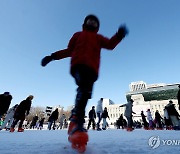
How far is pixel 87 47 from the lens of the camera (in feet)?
7.07

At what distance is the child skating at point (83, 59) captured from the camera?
6.28ft

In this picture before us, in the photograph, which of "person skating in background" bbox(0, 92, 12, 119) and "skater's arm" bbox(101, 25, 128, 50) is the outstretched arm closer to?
"skater's arm" bbox(101, 25, 128, 50)

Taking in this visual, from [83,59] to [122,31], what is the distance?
0.71m

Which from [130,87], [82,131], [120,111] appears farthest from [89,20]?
[130,87]

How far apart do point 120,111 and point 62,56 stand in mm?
104388

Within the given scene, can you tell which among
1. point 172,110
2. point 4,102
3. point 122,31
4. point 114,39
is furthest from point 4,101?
point 172,110

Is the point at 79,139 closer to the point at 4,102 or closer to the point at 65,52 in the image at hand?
the point at 65,52

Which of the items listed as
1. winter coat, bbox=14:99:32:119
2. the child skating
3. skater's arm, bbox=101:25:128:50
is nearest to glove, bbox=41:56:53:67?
the child skating

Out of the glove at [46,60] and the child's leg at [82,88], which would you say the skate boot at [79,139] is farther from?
the glove at [46,60]

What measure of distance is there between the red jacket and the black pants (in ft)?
0.24

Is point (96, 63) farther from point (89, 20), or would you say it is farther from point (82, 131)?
point (82, 131)

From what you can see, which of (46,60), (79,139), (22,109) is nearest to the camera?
(79,139)

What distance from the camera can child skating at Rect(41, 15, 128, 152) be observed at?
191cm

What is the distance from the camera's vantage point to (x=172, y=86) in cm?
9938
